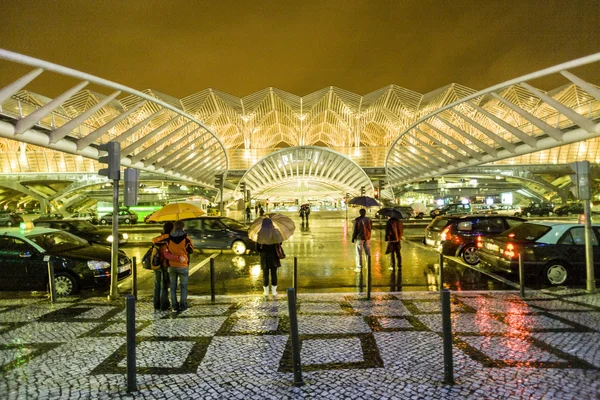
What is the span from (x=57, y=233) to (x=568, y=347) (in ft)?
37.3


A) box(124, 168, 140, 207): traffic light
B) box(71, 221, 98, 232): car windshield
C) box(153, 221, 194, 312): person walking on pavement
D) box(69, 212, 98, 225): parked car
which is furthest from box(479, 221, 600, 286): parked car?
box(69, 212, 98, 225): parked car

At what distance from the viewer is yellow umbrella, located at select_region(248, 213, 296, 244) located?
7.73m

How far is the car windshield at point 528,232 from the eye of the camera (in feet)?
30.7

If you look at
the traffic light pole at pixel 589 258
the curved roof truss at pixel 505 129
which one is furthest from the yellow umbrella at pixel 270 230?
the curved roof truss at pixel 505 129

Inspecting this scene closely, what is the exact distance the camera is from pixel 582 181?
8258mm

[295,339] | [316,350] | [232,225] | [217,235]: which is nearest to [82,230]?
[217,235]

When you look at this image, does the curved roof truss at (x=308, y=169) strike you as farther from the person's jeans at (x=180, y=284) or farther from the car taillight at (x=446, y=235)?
the person's jeans at (x=180, y=284)

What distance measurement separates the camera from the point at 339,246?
17.7 metres

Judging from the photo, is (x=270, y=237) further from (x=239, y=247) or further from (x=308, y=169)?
(x=308, y=169)

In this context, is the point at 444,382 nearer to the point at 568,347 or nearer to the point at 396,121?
the point at 568,347

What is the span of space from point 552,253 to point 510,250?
84 cm

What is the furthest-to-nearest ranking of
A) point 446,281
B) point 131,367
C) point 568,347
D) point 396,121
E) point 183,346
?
point 396,121
point 446,281
point 183,346
point 568,347
point 131,367

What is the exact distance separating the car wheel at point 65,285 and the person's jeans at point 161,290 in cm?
288

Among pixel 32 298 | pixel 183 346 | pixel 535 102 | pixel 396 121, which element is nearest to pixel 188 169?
pixel 32 298
